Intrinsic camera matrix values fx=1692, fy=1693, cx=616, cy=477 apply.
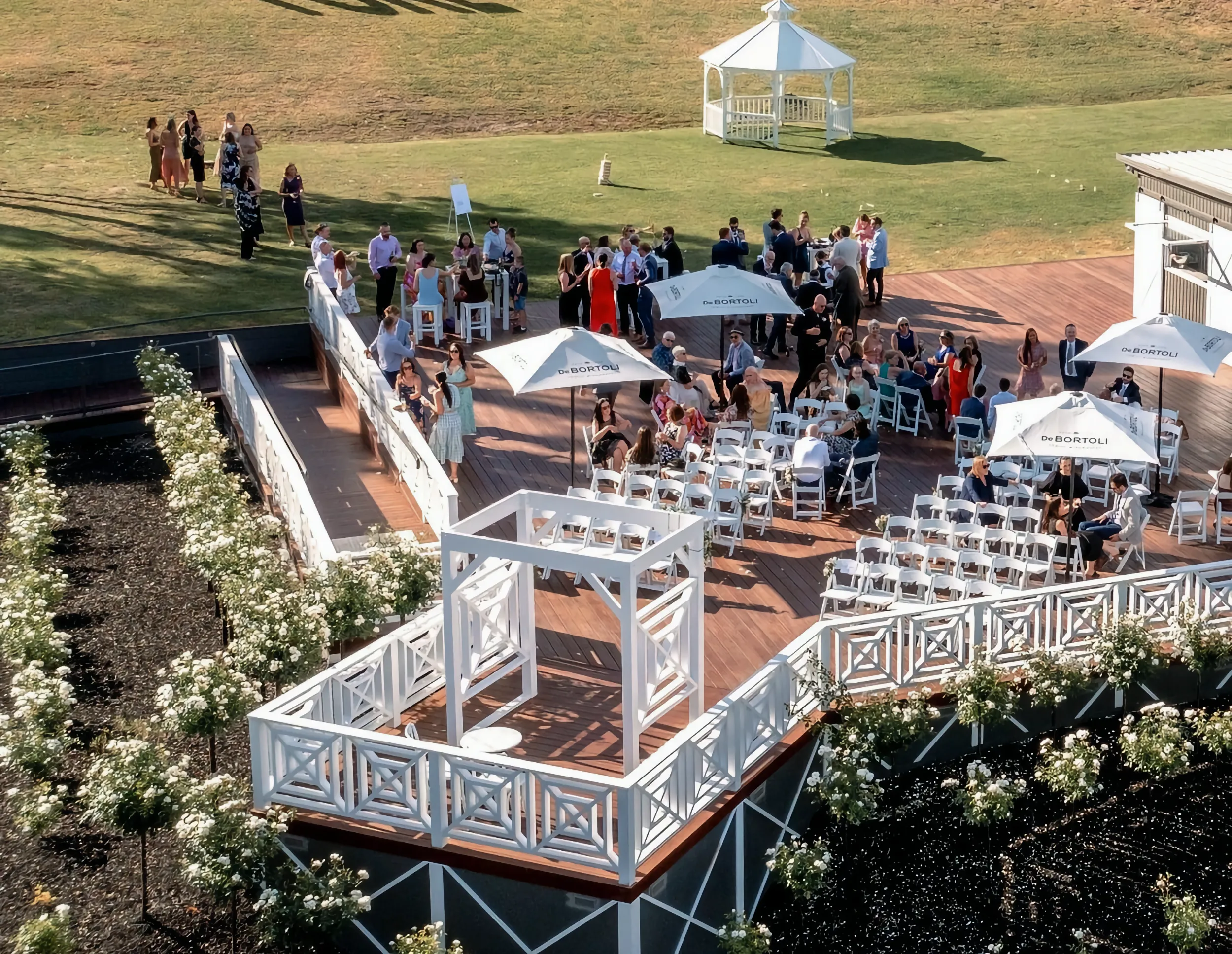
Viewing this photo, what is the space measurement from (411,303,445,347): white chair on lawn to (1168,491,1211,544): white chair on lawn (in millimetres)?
10390

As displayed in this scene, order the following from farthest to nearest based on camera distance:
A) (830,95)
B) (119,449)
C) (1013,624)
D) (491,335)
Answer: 1. (830,95)
2. (491,335)
3. (119,449)
4. (1013,624)

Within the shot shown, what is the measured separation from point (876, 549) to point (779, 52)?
2290 cm

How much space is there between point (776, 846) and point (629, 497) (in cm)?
485

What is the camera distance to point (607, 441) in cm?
1822

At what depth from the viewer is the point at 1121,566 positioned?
15.9 meters

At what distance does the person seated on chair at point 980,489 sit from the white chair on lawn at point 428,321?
890cm

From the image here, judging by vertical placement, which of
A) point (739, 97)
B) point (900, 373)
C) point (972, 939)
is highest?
point (739, 97)

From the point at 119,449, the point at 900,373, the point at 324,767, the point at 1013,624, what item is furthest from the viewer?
the point at 119,449

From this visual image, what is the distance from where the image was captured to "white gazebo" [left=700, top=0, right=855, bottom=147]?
37312 millimetres

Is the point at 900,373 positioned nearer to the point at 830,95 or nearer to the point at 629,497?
the point at 629,497

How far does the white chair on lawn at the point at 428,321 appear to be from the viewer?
23.1m

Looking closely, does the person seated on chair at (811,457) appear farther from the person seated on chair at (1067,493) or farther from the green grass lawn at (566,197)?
the green grass lawn at (566,197)

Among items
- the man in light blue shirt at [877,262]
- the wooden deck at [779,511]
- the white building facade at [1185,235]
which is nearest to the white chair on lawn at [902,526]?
the wooden deck at [779,511]

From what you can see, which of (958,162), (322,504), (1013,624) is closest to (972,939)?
(1013,624)
